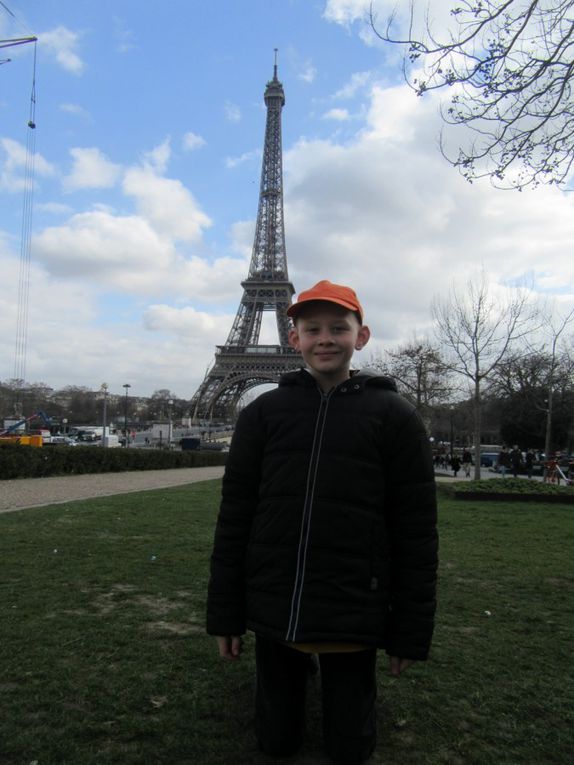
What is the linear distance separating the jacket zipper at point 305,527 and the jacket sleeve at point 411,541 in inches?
12.0

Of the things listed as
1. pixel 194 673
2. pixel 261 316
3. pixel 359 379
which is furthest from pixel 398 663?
pixel 261 316

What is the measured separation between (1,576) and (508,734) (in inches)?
174

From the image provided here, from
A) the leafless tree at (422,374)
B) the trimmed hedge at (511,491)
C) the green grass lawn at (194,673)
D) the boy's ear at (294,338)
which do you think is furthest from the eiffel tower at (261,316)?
the boy's ear at (294,338)

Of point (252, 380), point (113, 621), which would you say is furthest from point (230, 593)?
point (252, 380)

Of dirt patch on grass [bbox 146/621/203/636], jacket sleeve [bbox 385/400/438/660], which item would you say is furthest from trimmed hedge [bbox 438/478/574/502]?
jacket sleeve [bbox 385/400/438/660]

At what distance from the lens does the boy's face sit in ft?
8.28

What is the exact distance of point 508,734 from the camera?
272 cm

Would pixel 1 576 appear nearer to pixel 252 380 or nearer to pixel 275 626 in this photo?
pixel 275 626

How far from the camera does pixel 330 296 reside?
2490 mm

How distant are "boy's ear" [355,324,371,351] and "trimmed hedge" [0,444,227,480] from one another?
17.3 m

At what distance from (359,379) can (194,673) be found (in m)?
2.00

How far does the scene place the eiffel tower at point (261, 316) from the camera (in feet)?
188

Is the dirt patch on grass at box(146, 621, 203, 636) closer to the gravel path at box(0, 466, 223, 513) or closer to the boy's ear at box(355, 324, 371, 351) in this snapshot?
the boy's ear at box(355, 324, 371, 351)

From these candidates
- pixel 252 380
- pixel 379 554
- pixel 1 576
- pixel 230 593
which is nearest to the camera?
pixel 379 554
